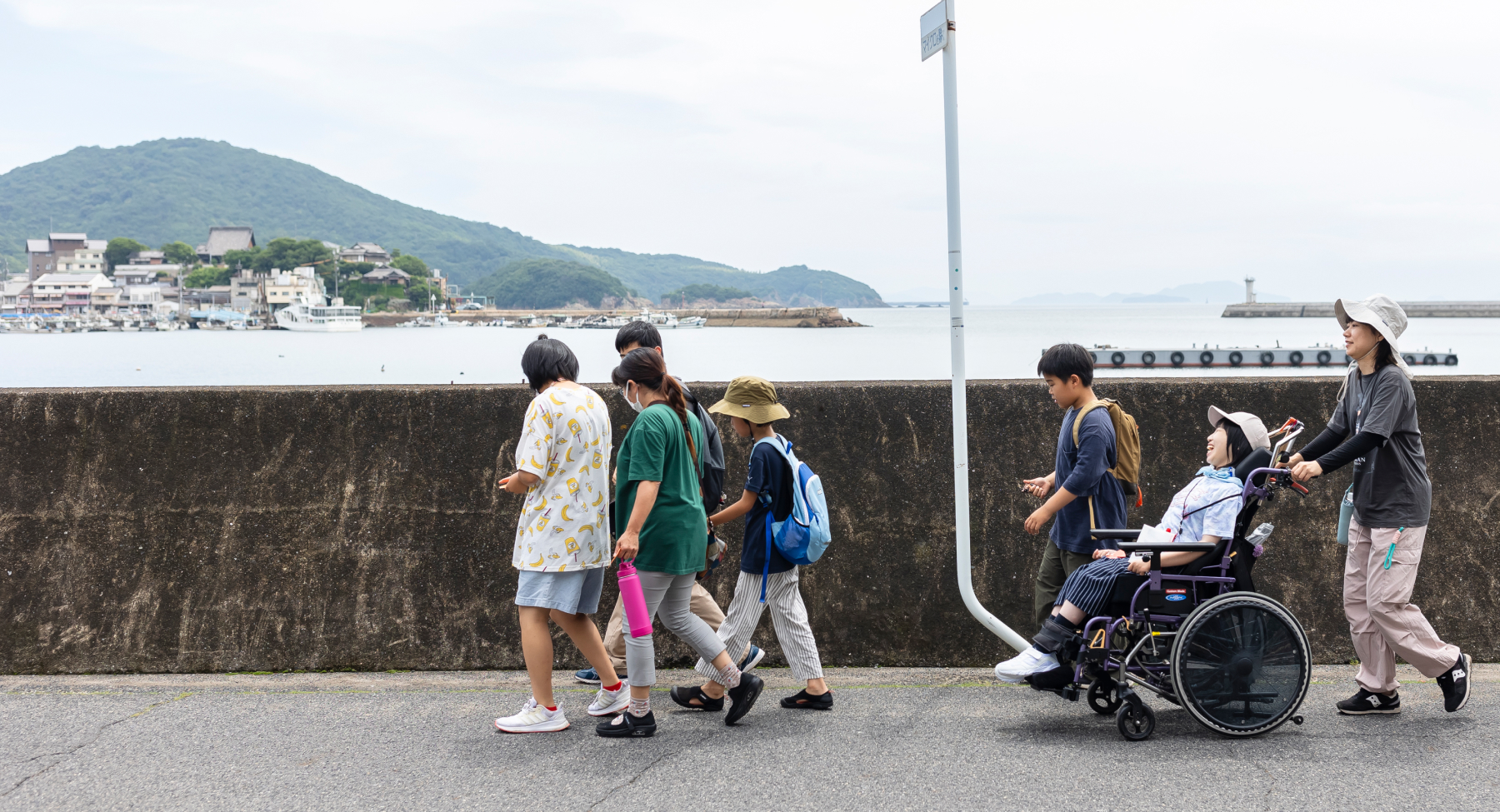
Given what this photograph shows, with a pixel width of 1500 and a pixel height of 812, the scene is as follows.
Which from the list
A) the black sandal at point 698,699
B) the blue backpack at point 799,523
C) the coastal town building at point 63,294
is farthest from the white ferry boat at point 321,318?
the blue backpack at point 799,523

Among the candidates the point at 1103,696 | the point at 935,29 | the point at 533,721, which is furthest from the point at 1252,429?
the point at 533,721

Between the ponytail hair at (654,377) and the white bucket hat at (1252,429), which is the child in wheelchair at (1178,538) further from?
the ponytail hair at (654,377)

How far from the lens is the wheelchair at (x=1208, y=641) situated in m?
3.85

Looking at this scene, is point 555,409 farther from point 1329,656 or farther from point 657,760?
point 1329,656

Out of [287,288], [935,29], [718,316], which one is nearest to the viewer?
[935,29]

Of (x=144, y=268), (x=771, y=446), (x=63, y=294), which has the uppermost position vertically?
(x=144, y=268)

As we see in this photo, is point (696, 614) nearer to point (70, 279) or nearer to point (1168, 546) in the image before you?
point (1168, 546)

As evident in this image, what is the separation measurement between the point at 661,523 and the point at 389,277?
185 m

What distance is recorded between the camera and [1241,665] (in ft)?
12.7

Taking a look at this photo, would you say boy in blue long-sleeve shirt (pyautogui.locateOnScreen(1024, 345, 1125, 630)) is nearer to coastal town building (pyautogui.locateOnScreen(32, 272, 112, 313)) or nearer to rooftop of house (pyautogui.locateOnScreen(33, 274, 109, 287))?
coastal town building (pyautogui.locateOnScreen(32, 272, 112, 313))

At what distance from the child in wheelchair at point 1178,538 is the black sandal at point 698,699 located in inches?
50.2

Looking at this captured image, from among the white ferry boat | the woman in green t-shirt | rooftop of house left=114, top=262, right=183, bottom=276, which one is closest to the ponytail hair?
the woman in green t-shirt

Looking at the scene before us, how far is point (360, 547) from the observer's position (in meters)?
5.18

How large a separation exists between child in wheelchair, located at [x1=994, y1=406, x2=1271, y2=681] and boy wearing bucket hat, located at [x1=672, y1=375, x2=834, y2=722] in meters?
0.87
